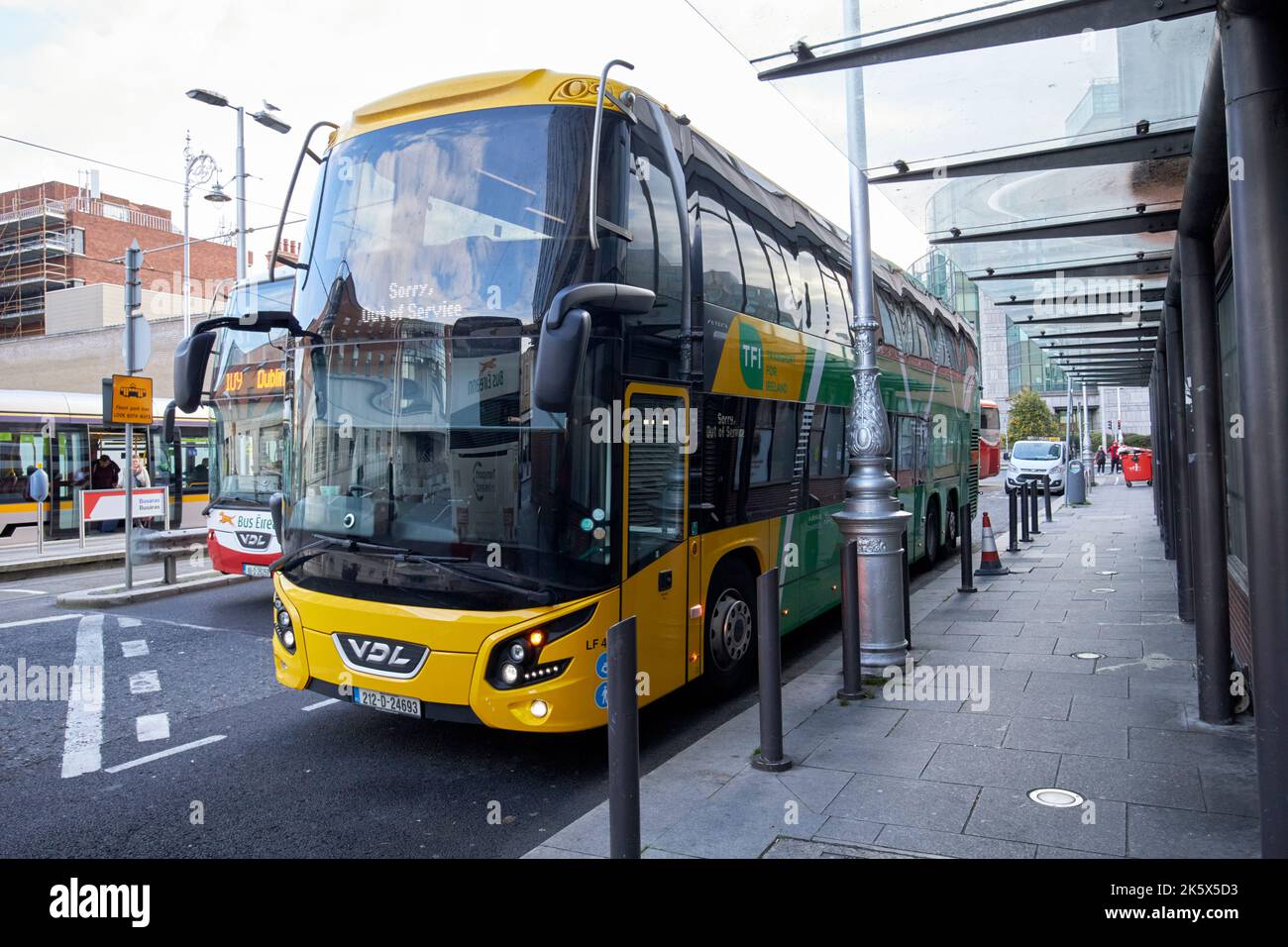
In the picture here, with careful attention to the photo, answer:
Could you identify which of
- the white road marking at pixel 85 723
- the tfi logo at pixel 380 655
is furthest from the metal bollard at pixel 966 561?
the white road marking at pixel 85 723

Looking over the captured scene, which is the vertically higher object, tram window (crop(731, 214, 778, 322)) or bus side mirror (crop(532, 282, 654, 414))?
tram window (crop(731, 214, 778, 322))

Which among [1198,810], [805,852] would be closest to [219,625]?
[805,852]

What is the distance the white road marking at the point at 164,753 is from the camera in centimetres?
582

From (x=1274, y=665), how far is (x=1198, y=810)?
1595mm

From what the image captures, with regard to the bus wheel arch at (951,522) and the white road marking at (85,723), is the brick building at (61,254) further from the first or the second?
the white road marking at (85,723)

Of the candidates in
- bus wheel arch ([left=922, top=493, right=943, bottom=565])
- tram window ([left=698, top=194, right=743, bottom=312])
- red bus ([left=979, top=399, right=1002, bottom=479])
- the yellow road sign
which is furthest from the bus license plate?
red bus ([left=979, top=399, right=1002, bottom=479])

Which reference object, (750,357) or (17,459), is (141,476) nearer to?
(17,459)

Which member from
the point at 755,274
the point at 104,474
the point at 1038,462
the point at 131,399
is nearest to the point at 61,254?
the point at 104,474

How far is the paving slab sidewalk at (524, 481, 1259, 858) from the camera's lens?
4.25 m

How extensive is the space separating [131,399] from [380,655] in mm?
9263

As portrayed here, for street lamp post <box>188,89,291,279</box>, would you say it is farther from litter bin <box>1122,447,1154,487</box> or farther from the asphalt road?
litter bin <box>1122,447,1154,487</box>

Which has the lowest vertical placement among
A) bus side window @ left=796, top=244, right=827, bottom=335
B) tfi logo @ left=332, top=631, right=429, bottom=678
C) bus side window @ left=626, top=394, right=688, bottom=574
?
tfi logo @ left=332, top=631, right=429, bottom=678

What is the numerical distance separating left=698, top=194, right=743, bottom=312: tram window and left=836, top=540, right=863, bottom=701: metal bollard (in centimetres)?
200

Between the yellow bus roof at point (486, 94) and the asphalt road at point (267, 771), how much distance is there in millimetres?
Answer: 3951
